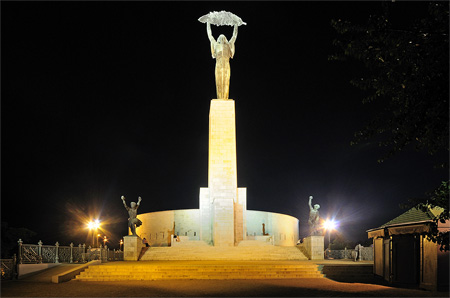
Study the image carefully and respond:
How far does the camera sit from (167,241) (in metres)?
33.7

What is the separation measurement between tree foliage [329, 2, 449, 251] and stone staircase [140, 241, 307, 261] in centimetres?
1439

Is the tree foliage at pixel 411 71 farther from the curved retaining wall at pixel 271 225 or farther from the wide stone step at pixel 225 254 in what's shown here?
the curved retaining wall at pixel 271 225

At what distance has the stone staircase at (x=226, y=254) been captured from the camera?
74.2ft

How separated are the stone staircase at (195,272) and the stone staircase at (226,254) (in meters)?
5.84

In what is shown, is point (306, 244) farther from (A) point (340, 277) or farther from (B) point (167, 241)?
(B) point (167, 241)

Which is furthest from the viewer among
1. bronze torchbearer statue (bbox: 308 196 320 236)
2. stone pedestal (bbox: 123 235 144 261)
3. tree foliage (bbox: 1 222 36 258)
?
tree foliage (bbox: 1 222 36 258)

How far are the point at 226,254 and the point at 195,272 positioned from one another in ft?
23.1

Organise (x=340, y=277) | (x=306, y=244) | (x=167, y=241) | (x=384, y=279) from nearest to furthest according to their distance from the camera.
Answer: (x=384, y=279), (x=340, y=277), (x=306, y=244), (x=167, y=241)

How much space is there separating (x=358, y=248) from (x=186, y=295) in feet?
49.2

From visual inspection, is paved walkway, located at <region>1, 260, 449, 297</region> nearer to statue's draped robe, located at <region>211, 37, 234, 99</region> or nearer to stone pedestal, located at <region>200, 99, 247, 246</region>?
stone pedestal, located at <region>200, 99, 247, 246</region>

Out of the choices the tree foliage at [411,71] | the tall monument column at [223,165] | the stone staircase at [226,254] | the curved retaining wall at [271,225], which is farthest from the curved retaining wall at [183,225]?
the tree foliage at [411,71]

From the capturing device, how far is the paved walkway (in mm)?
12016

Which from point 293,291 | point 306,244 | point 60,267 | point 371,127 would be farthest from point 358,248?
point 371,127

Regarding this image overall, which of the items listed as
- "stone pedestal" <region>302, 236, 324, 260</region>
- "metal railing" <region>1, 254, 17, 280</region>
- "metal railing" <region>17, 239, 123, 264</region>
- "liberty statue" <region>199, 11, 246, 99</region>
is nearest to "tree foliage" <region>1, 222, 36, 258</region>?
"metal railing" <region>17, 239, 123, 264</region>
